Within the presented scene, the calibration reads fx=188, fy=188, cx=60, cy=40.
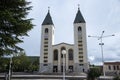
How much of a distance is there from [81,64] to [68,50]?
9.14m

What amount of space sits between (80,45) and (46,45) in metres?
14.6

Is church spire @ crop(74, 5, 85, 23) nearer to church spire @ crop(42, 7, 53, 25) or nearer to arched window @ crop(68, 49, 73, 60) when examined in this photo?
church spire @ crop(42, 7, 53, 25)

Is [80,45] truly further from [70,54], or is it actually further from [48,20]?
[48,20]

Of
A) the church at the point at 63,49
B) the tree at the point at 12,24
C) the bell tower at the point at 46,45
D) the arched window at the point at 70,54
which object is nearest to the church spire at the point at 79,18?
the church at the point at 63,49

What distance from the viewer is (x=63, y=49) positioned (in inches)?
3091

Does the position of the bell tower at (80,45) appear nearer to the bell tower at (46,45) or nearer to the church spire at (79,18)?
the church spire at (79,18)

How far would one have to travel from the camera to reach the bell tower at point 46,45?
7799 centimetres

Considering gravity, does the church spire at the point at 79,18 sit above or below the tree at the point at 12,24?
above

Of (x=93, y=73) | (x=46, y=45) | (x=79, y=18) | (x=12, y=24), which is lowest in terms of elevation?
(x=93, y=73)

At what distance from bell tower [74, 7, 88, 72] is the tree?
64.0 metres

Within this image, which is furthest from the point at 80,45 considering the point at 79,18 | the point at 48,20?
the point at 48,20

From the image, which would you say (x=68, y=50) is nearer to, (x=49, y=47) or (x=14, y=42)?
(x=49, y=47)

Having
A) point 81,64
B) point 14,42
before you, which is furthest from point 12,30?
point 81,64

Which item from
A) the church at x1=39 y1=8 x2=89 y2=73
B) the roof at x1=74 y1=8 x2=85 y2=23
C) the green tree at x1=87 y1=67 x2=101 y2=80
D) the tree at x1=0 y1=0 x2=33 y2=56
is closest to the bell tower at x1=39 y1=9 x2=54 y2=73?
the church at x1=39 y1=8 x2=89 y2=73
